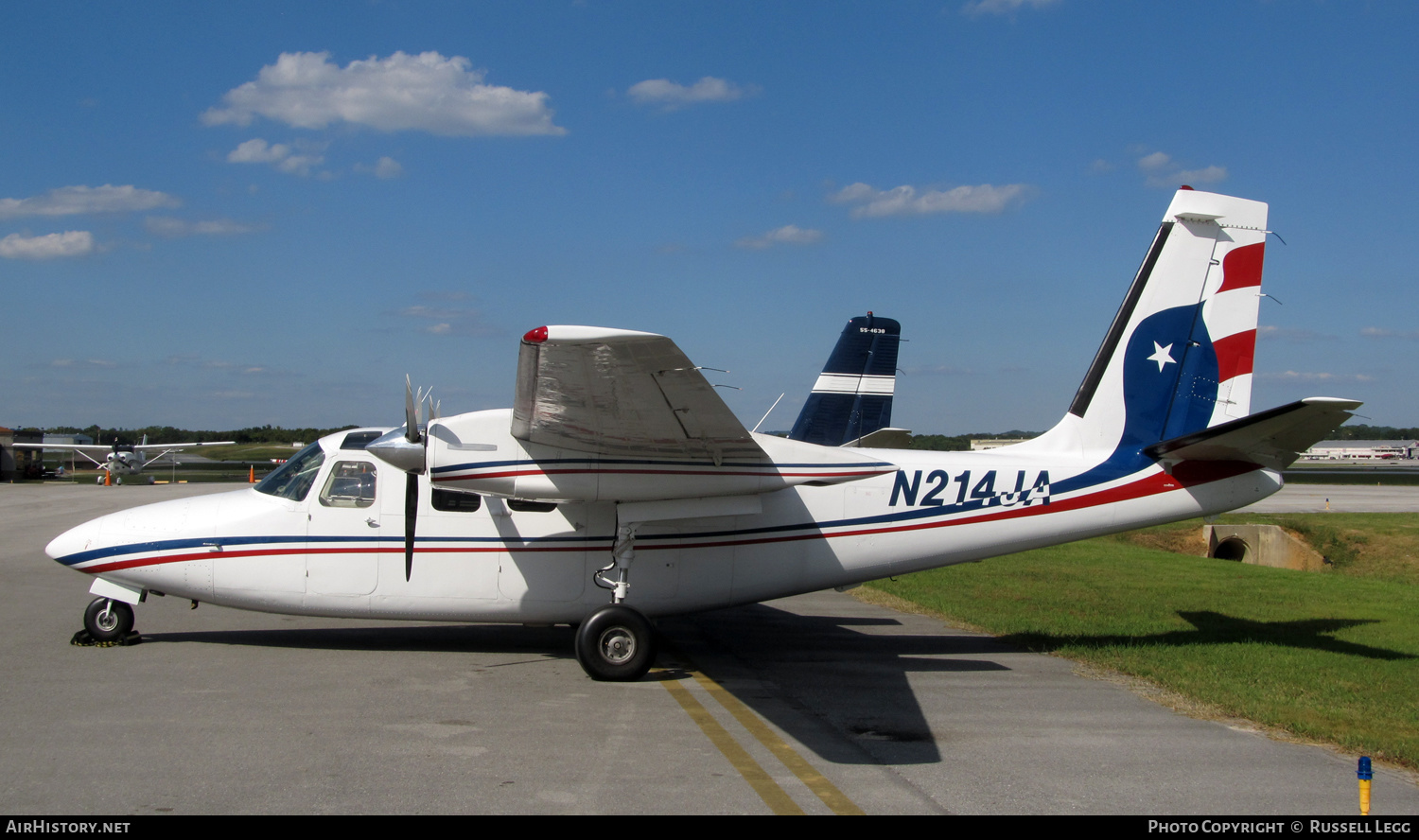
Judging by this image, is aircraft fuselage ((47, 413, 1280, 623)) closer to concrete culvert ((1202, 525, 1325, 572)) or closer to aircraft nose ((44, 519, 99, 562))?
aircraft nose ((44, 519, 99, 562))

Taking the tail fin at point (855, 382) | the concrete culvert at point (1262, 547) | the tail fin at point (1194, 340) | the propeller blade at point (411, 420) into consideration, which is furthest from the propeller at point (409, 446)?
the concrete culvert at point (1262, 547)

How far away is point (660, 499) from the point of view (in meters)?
8.92

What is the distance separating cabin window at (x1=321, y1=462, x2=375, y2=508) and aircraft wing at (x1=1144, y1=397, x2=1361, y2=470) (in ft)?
27.3

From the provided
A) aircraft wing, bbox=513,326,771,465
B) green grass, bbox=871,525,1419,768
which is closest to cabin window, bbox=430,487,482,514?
aircraft wing, bbox=513,326,771,465

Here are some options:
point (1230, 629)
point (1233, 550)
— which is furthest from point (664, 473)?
point (1233, 550)

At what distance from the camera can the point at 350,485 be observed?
9.47m

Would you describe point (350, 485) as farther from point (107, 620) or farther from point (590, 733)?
point (590, 733)

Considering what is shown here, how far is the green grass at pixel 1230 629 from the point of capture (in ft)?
25.8

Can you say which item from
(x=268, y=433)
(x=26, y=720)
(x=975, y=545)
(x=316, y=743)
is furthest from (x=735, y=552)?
(x=268, y=433)

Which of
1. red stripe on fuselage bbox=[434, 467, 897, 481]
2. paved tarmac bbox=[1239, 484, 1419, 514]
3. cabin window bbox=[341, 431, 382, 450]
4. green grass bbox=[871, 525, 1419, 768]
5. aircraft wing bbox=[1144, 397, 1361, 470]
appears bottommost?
green grass bbox=[871, 525, 1419, 768]

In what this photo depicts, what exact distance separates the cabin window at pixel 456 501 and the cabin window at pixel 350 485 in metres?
0.69

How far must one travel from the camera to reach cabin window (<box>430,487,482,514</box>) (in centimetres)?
934

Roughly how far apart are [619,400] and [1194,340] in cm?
676

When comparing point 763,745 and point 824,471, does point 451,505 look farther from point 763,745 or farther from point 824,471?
point 763,745
